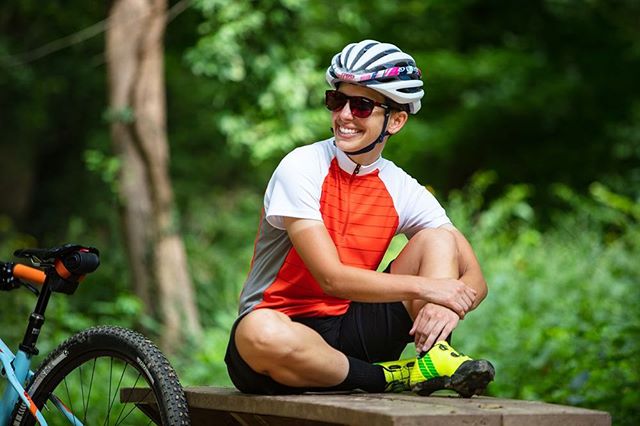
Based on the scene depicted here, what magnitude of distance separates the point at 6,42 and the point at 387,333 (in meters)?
10.8

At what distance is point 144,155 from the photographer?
32.7ft

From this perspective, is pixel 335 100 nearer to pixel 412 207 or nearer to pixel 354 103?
pixel 354 103

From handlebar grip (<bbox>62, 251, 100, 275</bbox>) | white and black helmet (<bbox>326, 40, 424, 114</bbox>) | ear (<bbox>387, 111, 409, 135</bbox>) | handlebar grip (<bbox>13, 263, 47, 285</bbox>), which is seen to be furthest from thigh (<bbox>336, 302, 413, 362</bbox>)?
handlebar grip (<bbox>13, 263, 47, 285</bbox>)

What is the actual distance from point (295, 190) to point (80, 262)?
27.8 inches

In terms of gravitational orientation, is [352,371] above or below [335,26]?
below

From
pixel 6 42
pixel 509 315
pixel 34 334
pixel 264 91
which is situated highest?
pixel 6 42

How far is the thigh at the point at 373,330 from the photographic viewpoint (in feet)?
12.8

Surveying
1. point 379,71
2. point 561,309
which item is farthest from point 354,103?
point 561,309

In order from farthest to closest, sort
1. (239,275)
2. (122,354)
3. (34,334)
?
(239,275) → (34,334) → (122,354)

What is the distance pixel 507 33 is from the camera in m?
17.1

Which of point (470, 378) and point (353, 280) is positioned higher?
point (353, 280)

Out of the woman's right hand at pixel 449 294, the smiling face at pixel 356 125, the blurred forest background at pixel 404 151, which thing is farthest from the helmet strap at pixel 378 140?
the blurred forest background at pixel 404 151

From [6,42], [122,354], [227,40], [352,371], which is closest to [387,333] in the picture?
[352,371]

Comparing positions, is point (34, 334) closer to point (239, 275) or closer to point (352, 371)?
point (352, 371)
